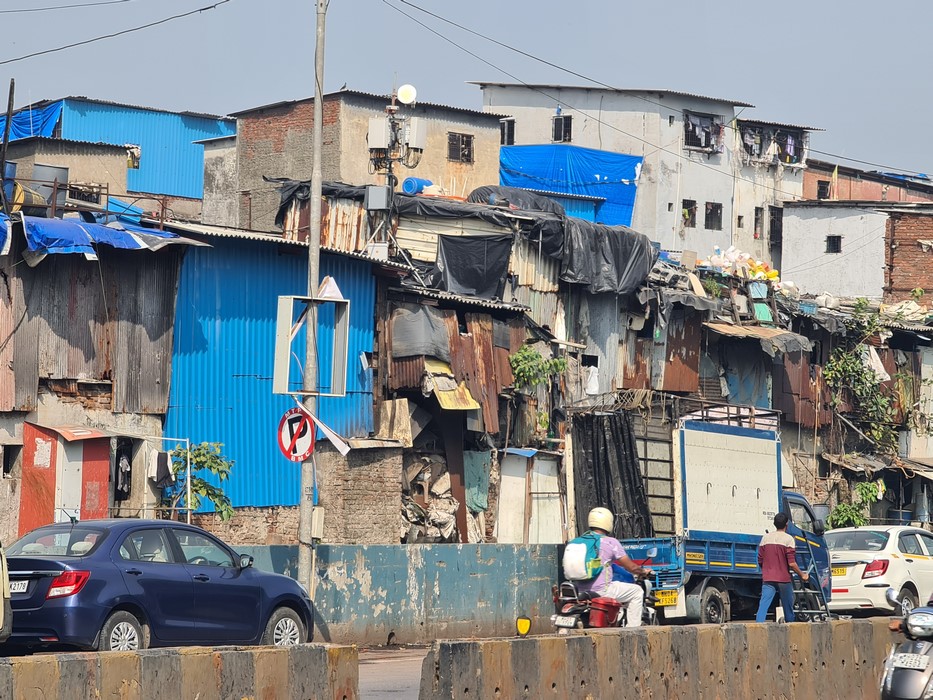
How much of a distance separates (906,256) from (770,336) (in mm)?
16582

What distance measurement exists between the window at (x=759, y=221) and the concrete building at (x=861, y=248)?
4.49 meters

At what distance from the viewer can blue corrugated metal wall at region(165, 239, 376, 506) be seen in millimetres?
22766

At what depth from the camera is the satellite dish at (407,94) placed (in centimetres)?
3256

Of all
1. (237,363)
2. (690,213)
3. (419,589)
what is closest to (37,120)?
(690,213)

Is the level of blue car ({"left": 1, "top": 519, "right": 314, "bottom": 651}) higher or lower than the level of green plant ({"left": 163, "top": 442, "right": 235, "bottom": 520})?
lower

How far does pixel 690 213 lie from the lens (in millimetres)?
56250

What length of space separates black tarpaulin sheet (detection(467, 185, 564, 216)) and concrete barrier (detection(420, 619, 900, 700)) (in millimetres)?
20702

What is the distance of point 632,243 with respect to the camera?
32281 mm

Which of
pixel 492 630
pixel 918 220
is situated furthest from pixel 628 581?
pixel 918 220

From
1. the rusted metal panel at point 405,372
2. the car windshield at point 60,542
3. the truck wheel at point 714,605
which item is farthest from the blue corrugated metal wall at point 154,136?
the car windshield at point 60,542

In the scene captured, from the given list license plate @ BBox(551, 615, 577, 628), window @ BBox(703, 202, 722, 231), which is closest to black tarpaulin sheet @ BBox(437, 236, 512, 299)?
license plate @ BBox(551, 615, 577, 628)

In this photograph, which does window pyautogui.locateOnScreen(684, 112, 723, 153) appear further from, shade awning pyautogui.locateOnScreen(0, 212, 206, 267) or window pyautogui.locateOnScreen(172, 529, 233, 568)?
window pyautogui.locateOnScreen(172, 529, 233, 568)

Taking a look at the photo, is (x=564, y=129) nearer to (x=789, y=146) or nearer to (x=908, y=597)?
(x=789, y=146)

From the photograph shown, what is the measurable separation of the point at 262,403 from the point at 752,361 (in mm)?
16155
